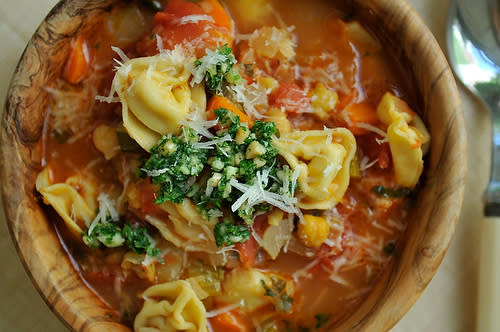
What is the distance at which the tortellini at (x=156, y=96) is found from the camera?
338cm

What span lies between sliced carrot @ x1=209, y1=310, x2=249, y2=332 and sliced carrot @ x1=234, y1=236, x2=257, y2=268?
0.33 metres

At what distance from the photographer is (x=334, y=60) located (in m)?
3.63

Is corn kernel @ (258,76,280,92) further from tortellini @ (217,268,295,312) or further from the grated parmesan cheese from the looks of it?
tortellini @ (217,268,295,312)

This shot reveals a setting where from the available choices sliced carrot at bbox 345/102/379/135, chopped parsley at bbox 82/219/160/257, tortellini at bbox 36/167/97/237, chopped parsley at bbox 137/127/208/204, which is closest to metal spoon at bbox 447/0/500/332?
sliced carrot at bbox 345/102/379/135

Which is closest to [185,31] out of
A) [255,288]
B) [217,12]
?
[217,12]

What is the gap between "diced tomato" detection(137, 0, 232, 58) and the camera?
11.4 ft

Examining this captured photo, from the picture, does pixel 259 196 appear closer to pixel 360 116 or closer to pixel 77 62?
pixel 360 116

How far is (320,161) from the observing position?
3.49m

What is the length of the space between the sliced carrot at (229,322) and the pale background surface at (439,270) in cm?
112

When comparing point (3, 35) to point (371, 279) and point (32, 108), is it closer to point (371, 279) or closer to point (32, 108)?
point (32, 108)

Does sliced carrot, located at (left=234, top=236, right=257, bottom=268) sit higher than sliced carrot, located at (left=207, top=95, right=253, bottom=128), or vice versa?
sliced carrot, located at (left=207, top=95, right=253, bottom=128)

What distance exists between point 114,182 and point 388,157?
170 centimetres

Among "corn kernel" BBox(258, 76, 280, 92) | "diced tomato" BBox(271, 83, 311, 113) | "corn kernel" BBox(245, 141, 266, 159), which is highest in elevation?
"corn kernel" BBox(258, 76, 280, 92)

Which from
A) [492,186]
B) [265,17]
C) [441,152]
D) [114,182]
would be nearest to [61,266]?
[114,182]
